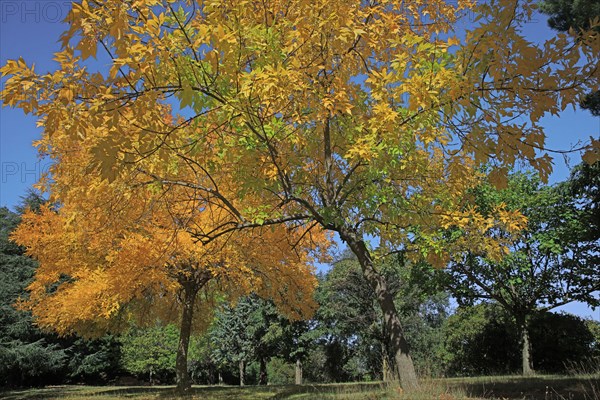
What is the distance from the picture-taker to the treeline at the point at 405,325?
56.1 feet

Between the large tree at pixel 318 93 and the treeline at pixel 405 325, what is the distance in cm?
211

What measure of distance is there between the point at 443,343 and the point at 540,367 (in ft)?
22.8

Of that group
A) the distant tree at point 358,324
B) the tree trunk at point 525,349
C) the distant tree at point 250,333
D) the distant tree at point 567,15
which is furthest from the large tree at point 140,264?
the distant tree at point 250,333

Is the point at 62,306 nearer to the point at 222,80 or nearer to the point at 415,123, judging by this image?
the point at 222,80

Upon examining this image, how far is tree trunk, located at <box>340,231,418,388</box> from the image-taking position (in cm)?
592

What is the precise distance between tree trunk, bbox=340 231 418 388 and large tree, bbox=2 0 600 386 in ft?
0.06

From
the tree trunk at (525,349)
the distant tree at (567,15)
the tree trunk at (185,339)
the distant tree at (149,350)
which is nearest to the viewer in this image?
the distant tree at (567,15)

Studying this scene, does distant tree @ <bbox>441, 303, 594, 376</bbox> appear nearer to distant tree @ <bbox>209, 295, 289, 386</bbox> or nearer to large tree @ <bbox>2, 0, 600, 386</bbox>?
distant tree @ <bbox>209, 295, 289, 386</bbox>

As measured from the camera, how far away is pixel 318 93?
4.64 metres

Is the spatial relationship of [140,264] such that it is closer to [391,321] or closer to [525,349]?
[391,321]

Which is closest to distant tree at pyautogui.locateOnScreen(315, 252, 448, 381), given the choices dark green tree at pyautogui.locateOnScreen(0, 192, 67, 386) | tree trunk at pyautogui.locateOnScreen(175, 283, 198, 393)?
tree trunk at pyautogui.locateOnScreen(175, 283, 198, 393)

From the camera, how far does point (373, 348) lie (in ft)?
103

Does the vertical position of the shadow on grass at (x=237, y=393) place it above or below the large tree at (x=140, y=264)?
below

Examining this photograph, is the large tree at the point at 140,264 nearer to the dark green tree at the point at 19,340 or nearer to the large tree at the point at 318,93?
the large tree at the point at 318,93
